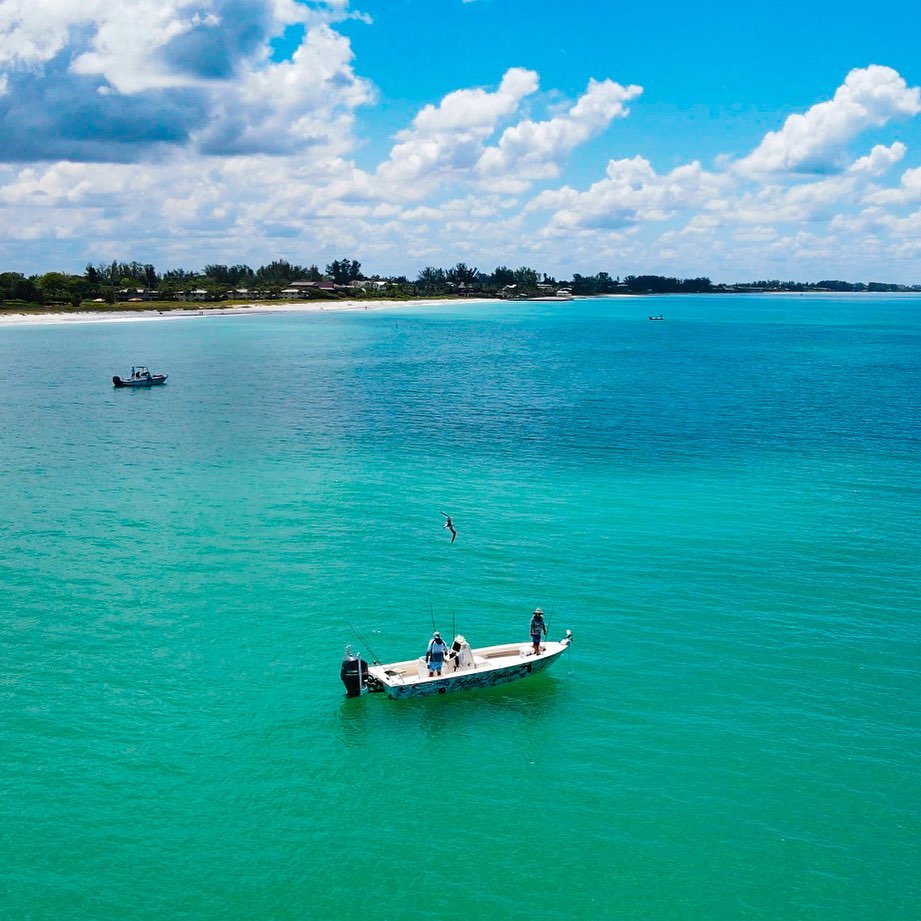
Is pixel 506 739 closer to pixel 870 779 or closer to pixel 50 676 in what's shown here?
pixel 870 779

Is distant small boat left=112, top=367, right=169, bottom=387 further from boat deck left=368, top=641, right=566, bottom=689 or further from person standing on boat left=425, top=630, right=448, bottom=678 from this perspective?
person standing on boat left=425, top=630, right=448, bottom=678

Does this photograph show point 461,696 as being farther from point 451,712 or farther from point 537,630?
point 537,630

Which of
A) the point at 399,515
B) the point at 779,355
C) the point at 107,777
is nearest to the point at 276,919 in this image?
the point at 107,777

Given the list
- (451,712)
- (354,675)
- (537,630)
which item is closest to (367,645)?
(354,675)

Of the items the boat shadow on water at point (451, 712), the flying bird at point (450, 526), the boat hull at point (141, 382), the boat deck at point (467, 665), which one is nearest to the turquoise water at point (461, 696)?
the boat shadow on water at point (451, 712)

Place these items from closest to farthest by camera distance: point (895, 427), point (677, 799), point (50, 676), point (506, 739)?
point (677, 799)
point (506, 739)
point (50, 676)
point (895, 427)
